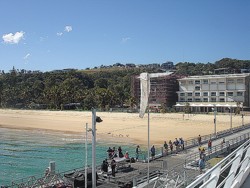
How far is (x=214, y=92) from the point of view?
360ft

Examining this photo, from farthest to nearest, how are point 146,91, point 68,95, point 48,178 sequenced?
point 68,95, point 48,178, point 146,91

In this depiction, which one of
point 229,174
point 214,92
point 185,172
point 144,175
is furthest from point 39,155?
point 214,92

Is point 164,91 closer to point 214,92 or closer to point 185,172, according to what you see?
point 214,92

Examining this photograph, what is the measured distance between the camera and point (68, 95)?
12788cm

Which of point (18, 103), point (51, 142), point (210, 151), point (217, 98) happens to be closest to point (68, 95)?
point (18, 103)

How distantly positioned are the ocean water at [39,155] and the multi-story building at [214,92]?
62601 millimetres

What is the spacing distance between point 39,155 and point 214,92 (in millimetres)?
80516

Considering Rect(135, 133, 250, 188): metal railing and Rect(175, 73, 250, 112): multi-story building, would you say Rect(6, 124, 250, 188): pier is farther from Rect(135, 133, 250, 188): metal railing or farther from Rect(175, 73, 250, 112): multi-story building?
Rect(175, 73, 250, 112): multi-story building

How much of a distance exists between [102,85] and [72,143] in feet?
385

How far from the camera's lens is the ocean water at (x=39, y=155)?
105ft

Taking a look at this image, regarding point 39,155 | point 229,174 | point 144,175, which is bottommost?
point 39,155

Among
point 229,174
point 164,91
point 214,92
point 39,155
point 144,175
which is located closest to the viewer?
point 229,174

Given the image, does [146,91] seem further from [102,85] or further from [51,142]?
[102,85]

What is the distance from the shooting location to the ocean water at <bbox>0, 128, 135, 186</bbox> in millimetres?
31984
